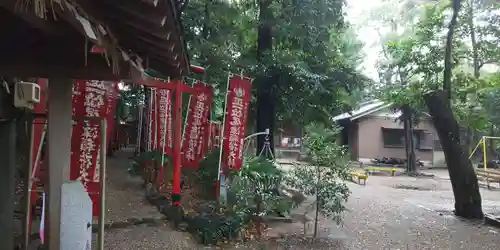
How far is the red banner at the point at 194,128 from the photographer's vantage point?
970 centimetres

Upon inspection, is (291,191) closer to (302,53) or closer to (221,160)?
(221,160)

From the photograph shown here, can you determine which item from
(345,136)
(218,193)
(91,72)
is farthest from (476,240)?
(345,136)

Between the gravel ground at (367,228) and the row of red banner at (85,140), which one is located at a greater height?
the row of red banner at (85,140)

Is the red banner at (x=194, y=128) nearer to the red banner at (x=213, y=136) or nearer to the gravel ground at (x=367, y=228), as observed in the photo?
the red banner at (x=213, y=136)

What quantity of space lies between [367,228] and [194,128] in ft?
14.7

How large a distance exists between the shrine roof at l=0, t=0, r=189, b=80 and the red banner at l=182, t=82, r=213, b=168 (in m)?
5.16

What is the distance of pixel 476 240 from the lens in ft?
29.0

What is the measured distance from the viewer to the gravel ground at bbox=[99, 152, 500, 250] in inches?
278

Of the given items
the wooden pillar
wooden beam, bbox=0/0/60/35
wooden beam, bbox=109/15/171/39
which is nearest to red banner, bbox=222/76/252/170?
the wooden pillar

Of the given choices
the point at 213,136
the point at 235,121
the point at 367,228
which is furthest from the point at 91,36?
the point at 213,136

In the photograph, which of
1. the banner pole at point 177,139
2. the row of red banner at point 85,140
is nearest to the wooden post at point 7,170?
the row of red banner at point 85,140

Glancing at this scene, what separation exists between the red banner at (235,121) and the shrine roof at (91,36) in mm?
4156

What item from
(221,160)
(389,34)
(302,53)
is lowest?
(221,160)

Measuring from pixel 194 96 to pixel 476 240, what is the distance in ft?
21.7
